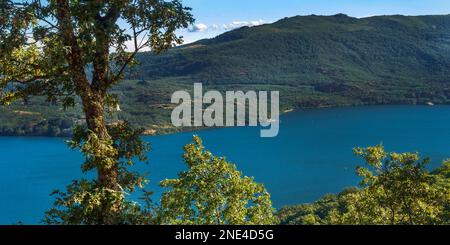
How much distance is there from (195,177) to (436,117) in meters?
178

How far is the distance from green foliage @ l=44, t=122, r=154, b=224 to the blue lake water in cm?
7790

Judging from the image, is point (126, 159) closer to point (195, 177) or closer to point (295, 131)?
point (195, 177)

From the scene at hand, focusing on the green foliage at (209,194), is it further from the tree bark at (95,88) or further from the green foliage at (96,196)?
the tree bark at (95,88)

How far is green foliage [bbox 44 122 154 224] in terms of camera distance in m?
6.25

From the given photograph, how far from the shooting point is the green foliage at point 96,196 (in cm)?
625

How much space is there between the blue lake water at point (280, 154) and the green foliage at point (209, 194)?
233ft

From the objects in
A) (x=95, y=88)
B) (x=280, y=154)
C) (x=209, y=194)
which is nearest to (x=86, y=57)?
(x=95, y=88)

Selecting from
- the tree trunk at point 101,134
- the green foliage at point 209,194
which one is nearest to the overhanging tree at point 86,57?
the tree trunk at point 101,134

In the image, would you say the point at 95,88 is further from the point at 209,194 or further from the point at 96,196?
the point at 209,194

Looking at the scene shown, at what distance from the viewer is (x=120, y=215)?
256 inches

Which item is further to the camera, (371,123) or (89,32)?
(371,123)

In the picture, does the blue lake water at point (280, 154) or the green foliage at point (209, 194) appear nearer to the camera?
the green foliage at point (209, 194)
